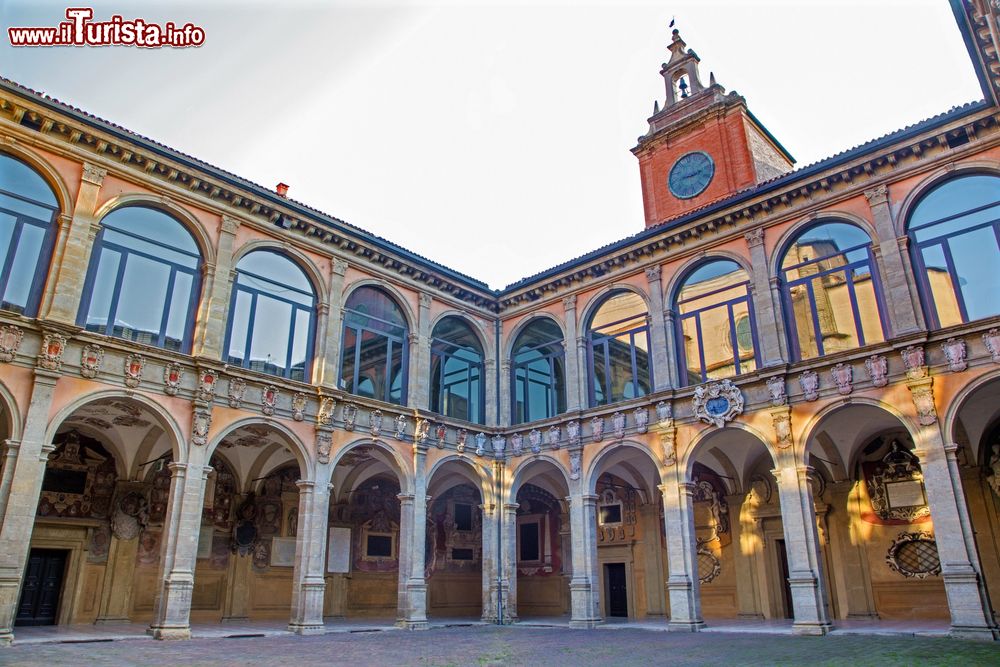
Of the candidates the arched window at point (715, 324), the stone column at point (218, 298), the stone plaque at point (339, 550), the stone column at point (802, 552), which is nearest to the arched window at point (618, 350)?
the arched window at point (715, 324)

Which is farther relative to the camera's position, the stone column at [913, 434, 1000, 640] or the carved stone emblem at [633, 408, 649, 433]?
the carved stone emblem at [633, 408, 649, 433]

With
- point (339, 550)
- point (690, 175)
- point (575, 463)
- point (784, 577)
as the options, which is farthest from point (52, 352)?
point (690, 175)

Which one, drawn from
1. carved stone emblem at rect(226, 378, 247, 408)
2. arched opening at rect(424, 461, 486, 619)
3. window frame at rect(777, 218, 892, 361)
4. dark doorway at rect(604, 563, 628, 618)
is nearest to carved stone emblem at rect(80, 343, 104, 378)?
carved stone emblem at rect(226, 378, 247, 408)

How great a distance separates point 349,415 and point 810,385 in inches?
396

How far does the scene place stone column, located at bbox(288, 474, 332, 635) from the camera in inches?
573

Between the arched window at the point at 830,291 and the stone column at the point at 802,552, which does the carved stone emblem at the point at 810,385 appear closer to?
the arched window at the point at 830,291

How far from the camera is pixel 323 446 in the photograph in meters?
15.8

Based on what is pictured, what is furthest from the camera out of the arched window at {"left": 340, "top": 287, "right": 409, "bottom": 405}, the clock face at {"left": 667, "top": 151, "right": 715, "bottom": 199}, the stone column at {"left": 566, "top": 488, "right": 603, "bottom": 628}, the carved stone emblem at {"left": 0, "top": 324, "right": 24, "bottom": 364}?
the clock face at {"left": 667, "top": 151, "right": 715, "bottom": 199}

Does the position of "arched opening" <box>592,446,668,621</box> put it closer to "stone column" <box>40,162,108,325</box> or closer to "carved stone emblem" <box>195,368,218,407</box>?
"carved stone emblem" <box>195,368,218,407</box>

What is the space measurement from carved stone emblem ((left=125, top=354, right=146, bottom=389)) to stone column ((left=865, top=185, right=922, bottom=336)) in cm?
1436

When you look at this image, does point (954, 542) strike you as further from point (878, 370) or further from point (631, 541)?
point (631, 541)

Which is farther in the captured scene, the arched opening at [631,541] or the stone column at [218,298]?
the arched opening at [631,541]

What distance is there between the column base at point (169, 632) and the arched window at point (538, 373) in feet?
32.7

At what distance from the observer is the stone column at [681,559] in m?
15.1
